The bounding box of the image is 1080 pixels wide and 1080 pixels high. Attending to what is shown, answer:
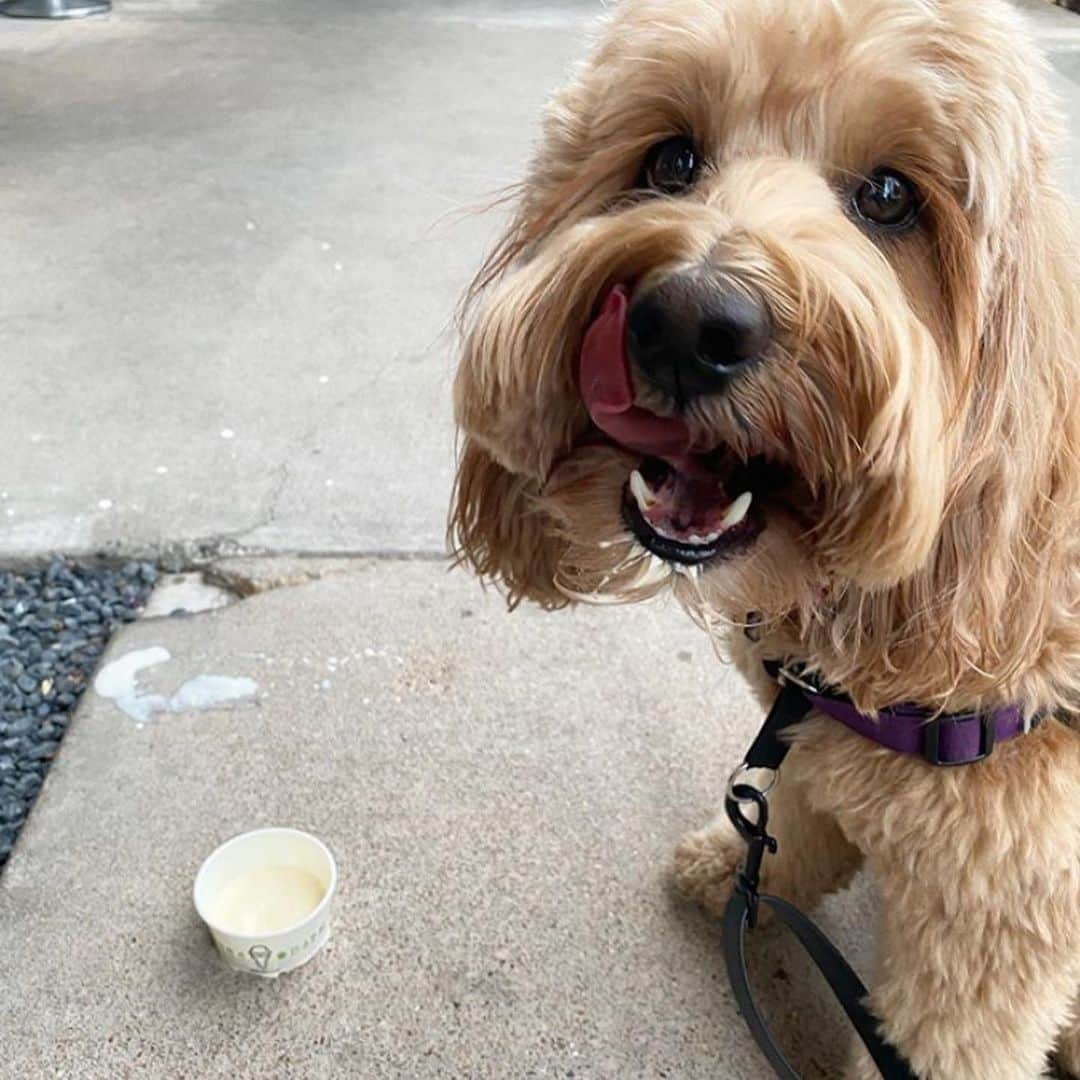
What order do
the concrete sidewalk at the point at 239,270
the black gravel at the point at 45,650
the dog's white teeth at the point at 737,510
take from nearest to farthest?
1. the dog's white teeth at the point at 737,510
2. the black gravel at the point at 45,650
3. the concrete sidewalk at the point at 239,270

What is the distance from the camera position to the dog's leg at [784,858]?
6.38 feet

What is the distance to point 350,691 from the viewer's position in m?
2.44

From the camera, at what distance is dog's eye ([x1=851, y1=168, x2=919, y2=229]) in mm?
1207

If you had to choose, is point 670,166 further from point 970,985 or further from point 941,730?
point 970,985

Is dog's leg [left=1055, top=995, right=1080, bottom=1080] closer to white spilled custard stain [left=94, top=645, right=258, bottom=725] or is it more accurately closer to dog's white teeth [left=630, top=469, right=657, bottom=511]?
dog's white teeth [left=630, top=469, right=657, bottom=511]

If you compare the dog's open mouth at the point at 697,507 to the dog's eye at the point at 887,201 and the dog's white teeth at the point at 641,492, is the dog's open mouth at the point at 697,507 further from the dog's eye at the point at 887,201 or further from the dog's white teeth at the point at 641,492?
the dog's eye at the point at 887,201

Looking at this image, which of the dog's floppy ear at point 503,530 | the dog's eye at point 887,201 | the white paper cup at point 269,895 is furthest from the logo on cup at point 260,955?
the dog's eye at point 887,201

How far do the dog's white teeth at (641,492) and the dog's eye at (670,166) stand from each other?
0.35 m

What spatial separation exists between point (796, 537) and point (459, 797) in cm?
122

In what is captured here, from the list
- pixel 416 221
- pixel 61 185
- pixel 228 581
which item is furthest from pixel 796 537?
pixel 61 185

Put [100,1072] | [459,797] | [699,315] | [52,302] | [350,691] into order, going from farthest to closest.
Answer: [52,302]
[350,691]
[459,797]
[100,1072]
[699,315]

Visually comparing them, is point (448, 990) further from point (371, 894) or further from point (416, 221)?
point (416, 221)

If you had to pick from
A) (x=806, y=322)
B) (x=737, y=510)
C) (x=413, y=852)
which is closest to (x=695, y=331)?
(x=806, y=322)

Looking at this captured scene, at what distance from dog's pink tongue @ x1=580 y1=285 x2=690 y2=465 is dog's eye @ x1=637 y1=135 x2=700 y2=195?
0.28 metres
